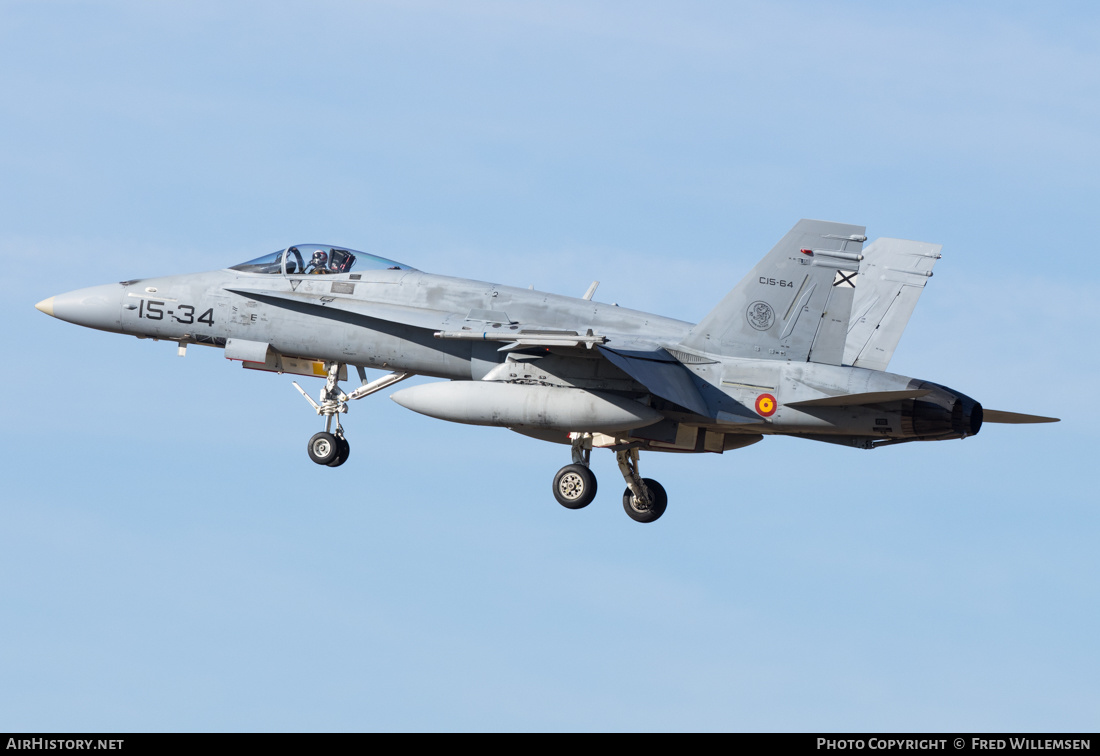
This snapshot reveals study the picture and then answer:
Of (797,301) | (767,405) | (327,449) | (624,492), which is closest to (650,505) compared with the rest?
(624,492)

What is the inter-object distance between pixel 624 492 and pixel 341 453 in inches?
163

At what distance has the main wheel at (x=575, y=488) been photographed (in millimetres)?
20703

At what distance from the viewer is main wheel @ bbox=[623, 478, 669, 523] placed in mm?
21844

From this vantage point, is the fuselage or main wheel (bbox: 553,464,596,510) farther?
main wheel (bbox: 553,464,596,510)

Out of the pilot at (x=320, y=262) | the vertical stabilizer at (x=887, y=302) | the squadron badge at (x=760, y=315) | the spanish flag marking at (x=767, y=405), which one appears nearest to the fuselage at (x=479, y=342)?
the spanish flag marking at (x=767, y=405)

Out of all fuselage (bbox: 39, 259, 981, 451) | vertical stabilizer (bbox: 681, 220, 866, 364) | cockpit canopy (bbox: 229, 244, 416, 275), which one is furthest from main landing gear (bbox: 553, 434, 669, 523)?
cockpit canopy (bbox: 229, 244, 416, 275)

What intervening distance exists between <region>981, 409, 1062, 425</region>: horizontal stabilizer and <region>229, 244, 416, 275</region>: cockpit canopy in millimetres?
8238

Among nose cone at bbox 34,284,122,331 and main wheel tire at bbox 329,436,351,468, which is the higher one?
nose cone at bbox 34,284,122,331

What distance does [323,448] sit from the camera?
70.9ft

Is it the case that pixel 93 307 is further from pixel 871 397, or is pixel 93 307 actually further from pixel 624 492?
pixel 871 397

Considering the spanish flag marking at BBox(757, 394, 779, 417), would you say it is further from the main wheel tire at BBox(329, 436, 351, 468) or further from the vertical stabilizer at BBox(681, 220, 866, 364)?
the main wheel tire at BBox(329, 436, 351, 468)

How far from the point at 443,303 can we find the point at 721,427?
4.22 m

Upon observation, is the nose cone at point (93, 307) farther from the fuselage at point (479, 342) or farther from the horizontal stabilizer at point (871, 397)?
the horizontal stabilizer at point (871, 397)
